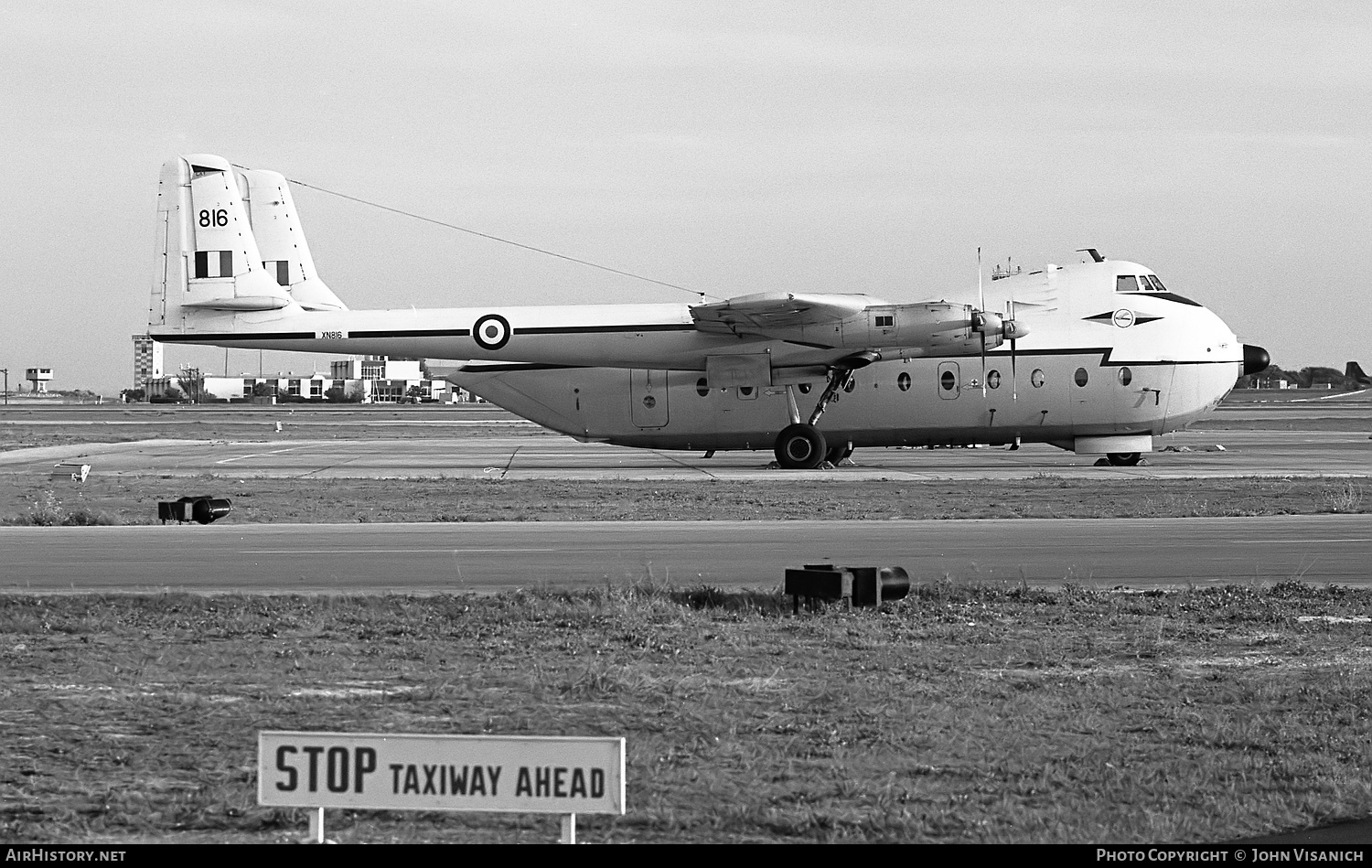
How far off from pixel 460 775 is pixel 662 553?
47.0 ft

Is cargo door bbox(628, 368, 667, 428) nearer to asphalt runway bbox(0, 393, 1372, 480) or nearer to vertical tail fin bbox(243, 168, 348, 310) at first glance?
asphalt runway bbox(0, 393, 1372, 480)

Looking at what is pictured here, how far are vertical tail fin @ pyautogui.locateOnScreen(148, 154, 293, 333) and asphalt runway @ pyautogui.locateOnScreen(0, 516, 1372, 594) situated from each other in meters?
17.1

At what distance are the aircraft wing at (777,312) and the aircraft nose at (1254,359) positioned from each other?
12.2 meters

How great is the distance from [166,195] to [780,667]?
112 ft

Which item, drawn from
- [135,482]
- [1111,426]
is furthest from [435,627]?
[1111,426]

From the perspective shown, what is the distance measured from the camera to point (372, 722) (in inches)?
381

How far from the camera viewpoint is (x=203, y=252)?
40031 millimetres

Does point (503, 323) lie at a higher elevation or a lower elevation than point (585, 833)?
higher

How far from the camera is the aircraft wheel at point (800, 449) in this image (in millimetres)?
39438

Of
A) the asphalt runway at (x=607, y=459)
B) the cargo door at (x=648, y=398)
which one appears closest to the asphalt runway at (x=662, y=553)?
the asphalt runway at (x=607, y=459)

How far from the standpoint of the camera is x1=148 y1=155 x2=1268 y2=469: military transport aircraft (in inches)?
1545

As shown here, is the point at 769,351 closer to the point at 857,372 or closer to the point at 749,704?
the point at 857,372
